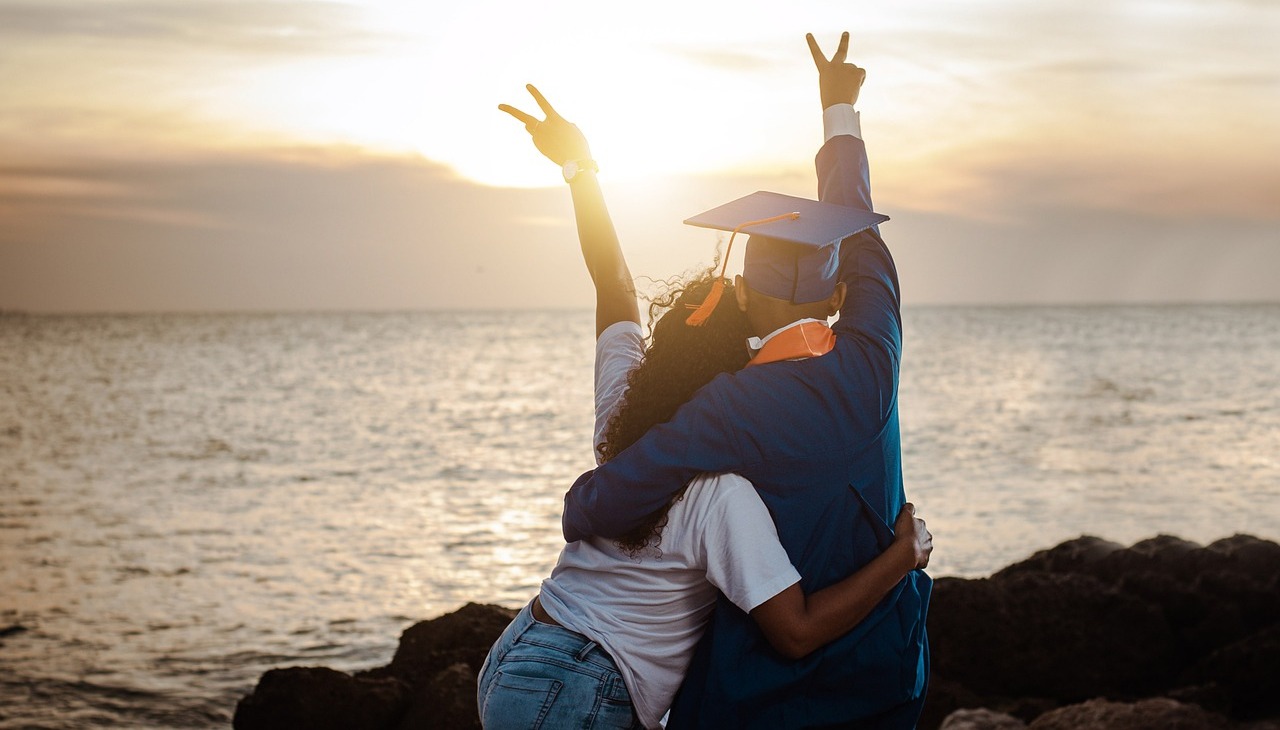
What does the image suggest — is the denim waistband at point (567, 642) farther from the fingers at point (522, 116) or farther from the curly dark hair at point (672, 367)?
the fingers at point (522, 116)

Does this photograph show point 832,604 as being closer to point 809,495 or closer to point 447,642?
point 809,495

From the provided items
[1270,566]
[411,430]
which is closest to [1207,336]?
[411,430]

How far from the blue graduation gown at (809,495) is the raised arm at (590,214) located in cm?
58

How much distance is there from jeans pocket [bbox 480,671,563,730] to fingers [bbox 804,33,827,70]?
5.63 ft

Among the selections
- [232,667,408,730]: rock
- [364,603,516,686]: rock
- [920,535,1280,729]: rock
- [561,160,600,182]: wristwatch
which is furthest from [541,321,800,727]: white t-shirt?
[920,535,1280,729]: rock

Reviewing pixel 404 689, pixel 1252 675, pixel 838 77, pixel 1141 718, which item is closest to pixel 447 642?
pixel 404 689

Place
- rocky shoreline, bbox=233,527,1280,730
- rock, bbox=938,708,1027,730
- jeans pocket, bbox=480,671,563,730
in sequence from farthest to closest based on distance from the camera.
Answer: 1. rocky shoreline, bbox=233,527,1280,730
2. rock, bbox=938,708,1027,730
3. jeans pocket, bbox=480,671,563,730

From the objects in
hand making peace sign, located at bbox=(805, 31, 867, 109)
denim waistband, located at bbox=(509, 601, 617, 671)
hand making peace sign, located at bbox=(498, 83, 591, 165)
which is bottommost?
denim waistband, located at bbox=(509, 601, 617, 671)

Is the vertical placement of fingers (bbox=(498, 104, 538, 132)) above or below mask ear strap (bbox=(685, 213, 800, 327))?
above

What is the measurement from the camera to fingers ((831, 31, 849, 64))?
10.1 feet

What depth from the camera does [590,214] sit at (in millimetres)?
3055

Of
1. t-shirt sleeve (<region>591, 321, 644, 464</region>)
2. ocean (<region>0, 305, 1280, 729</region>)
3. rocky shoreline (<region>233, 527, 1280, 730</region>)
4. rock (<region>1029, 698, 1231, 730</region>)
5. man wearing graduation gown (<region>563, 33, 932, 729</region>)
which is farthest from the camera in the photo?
ocean (<region>0, 305, 1280, 729</region>)

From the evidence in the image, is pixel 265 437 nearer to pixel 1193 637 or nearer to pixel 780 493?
pixel 1193 637

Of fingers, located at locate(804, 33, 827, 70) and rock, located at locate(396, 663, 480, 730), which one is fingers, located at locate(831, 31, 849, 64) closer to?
fingers, located at locate(804, 33, 827, 70)
